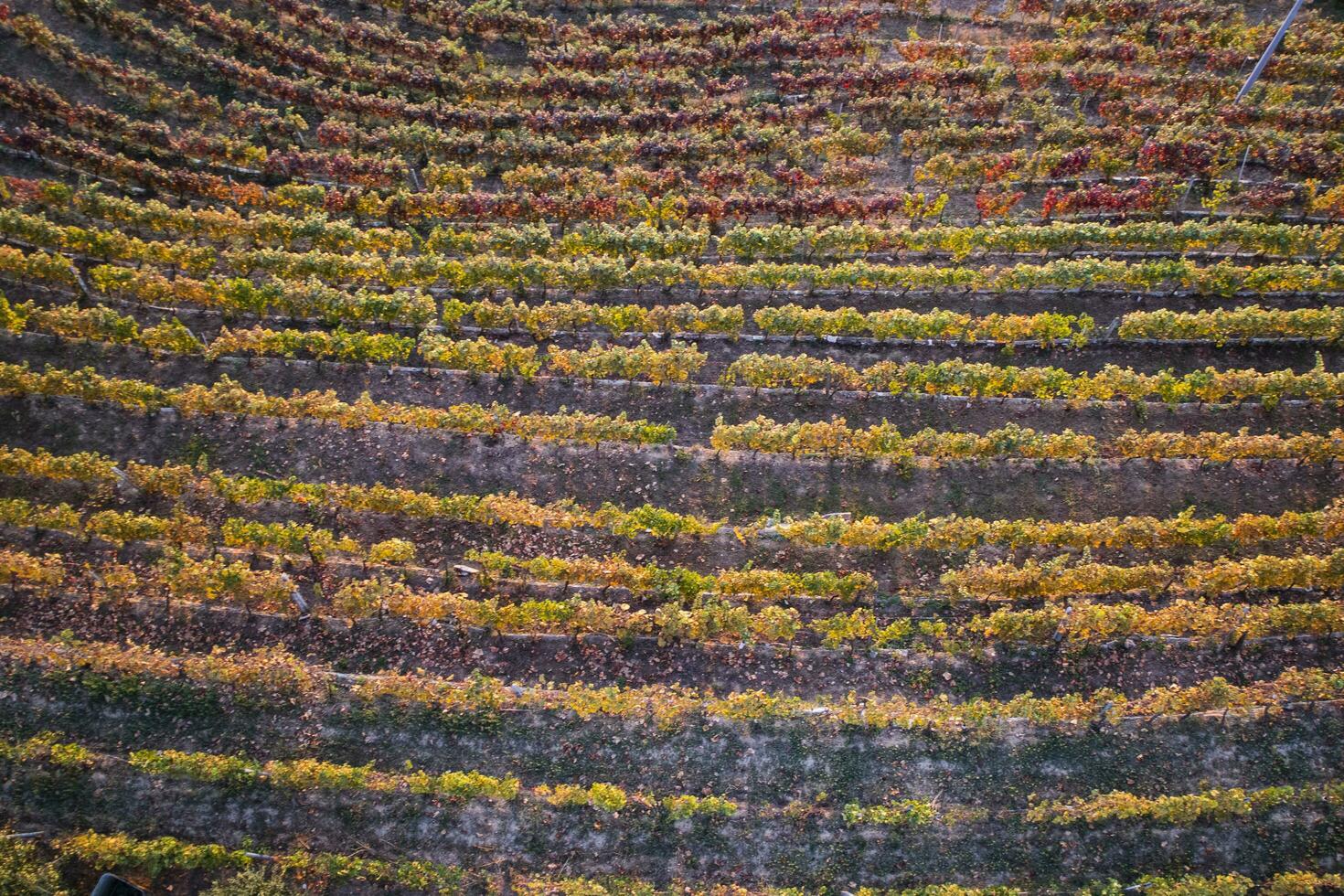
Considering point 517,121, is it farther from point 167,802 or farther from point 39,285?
point 167,802

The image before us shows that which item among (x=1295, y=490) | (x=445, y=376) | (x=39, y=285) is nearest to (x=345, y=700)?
(x=445, y=376)

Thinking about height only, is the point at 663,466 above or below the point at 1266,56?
below

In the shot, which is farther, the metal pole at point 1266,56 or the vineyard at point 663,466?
the metal pole at point 1266,56

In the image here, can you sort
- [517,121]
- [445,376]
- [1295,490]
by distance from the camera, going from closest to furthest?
[1295,490]
[445,376]
[517,121]

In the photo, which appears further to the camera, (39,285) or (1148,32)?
(1148,32)

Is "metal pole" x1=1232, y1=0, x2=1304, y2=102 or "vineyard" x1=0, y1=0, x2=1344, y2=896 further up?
"metal pole" x1=1232, y1=0, x2=1304, y2=102

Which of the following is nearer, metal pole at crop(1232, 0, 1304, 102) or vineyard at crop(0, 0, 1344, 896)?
vineyard at crop(0, 0, 1344, 896)

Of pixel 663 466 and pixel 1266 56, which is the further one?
pixel 1266 56

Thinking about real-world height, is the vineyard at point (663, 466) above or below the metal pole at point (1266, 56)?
below
